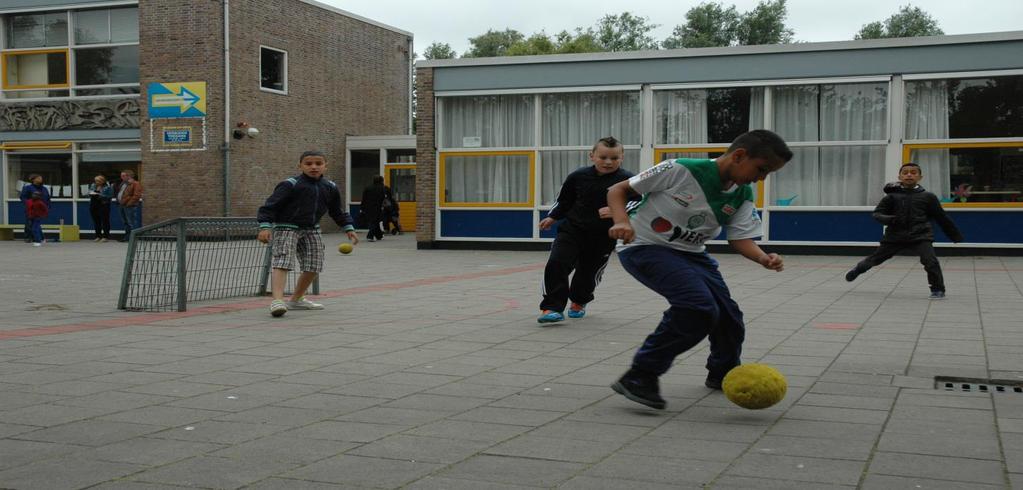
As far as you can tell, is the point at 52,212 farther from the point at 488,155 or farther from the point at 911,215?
the point at 911,215

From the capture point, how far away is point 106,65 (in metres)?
27.1

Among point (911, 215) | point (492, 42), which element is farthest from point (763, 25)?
point (911, 215)

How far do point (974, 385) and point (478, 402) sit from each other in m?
2.94

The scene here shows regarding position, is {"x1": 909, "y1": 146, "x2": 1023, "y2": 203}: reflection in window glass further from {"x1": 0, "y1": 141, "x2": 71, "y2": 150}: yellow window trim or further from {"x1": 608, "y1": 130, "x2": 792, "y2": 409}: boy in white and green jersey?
{"x1": 0, "y1": 141, "x2": 71, "y2": 150}: yellow window trim

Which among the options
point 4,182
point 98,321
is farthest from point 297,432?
point 4,182

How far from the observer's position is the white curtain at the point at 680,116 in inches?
766

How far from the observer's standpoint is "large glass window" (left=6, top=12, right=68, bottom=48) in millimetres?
27547

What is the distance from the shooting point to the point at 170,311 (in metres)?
9.80

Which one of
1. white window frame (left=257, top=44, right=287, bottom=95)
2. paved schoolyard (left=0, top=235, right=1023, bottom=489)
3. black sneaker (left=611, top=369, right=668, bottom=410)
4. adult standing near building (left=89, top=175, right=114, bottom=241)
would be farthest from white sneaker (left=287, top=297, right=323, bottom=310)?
white window frame (left=257, top=44, right=287, bottom=95)

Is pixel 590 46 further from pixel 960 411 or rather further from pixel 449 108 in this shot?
pixel 960 411

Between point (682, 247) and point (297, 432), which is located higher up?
point (682, 247)

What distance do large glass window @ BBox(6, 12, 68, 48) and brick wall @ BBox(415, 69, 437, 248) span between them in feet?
40.3

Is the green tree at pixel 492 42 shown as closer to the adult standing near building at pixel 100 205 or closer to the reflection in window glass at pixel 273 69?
the reflection in window glass at pixel 273 69

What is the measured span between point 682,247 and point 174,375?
312 centimetres
